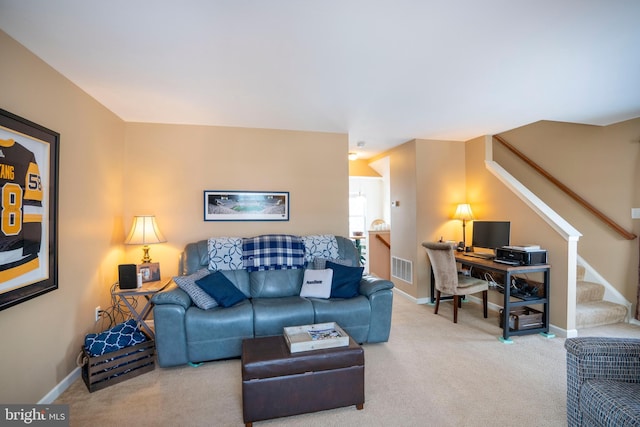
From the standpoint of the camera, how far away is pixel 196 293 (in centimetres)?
278

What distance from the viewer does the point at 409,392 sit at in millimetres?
2236

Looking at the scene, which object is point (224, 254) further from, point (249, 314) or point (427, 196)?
point (427, 196)

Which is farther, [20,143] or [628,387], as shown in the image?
[20,143]

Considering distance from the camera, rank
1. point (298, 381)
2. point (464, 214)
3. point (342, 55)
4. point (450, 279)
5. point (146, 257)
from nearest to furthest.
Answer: point (298, 381) → point (342, 55) → point (146, 257) → point (450, 279) → point (464, 214)

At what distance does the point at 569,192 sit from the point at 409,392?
3.55 metres

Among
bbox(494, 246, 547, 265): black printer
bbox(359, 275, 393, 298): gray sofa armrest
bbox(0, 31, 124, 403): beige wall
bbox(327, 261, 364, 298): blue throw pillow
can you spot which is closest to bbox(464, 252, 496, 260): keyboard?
bbox(494, 246, 547, 265): black printer

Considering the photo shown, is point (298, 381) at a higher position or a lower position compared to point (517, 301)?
lower

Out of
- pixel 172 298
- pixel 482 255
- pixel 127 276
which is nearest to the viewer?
pixel 172 298

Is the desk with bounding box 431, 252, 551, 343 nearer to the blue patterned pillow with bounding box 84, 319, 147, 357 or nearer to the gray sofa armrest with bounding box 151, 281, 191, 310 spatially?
the gray sofa armrest with bounding box 151, 281, 191, 310

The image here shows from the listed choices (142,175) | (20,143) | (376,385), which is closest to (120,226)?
(142,175)

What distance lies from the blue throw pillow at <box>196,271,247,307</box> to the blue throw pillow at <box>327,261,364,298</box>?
95 centimetres

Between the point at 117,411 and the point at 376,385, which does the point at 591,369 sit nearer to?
the point at 376,385

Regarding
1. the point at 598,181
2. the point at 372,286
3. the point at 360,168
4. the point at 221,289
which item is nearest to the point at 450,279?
the point at 372,286

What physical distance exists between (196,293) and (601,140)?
5000 millimetres
